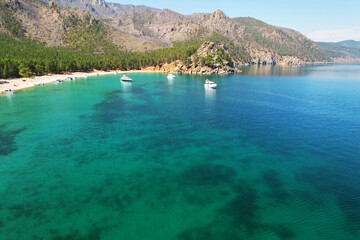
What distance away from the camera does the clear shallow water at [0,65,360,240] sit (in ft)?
82.8

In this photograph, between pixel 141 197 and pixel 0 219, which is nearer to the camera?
pixel 0 219

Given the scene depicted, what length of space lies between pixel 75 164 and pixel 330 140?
207 feet

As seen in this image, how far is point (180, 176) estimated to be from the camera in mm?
36406

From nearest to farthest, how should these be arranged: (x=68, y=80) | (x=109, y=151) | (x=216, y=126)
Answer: (x=109, y=151) < (x=216, y=126) < (x=68, y=80)

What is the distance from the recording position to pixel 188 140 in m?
52.2

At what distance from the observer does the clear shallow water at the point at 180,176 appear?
2523 centimetres

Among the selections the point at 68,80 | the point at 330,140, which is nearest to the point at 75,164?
the point at 330,140

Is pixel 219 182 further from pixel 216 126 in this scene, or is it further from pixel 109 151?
pixel 216 126

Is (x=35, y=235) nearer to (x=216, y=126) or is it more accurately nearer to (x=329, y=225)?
(x=329, y=225)

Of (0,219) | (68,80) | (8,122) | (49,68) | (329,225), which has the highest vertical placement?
(49,68)

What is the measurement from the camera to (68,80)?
17462 cm

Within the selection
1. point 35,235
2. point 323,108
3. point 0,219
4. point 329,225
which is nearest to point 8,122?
point 0,219

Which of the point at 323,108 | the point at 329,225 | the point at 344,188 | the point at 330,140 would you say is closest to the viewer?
the point at 329,225

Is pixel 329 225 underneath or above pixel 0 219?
underneath
